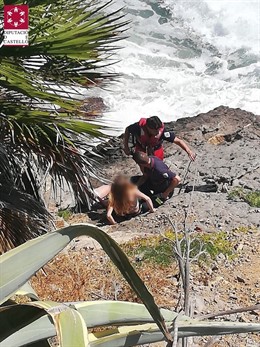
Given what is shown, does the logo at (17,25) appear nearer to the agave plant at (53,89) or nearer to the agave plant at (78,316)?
the agave plant at (53,89)

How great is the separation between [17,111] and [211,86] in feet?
53.6

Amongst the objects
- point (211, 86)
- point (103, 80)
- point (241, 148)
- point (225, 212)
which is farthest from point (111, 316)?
point (211, 86)

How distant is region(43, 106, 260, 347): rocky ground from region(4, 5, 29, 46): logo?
116 centimetres

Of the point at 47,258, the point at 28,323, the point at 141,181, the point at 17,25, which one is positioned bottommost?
the point at 141,181

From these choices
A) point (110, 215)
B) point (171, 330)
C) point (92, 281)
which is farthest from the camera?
point (110, 215)

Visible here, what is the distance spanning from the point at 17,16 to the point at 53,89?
42cm

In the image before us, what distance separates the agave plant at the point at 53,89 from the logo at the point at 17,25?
5cm

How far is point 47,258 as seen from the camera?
1146 mm

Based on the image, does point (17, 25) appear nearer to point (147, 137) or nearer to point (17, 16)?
point (17, 16)

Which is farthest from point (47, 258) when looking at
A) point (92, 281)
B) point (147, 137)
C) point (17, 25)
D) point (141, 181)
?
point (141, 181)

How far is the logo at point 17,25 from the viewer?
3.20 m

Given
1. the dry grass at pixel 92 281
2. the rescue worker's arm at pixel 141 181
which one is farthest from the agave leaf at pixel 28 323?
the rescue worker's arm at pixel 141 181

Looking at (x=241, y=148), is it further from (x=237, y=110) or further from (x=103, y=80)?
(x=103, y=80)

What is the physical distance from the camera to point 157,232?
270 inches
